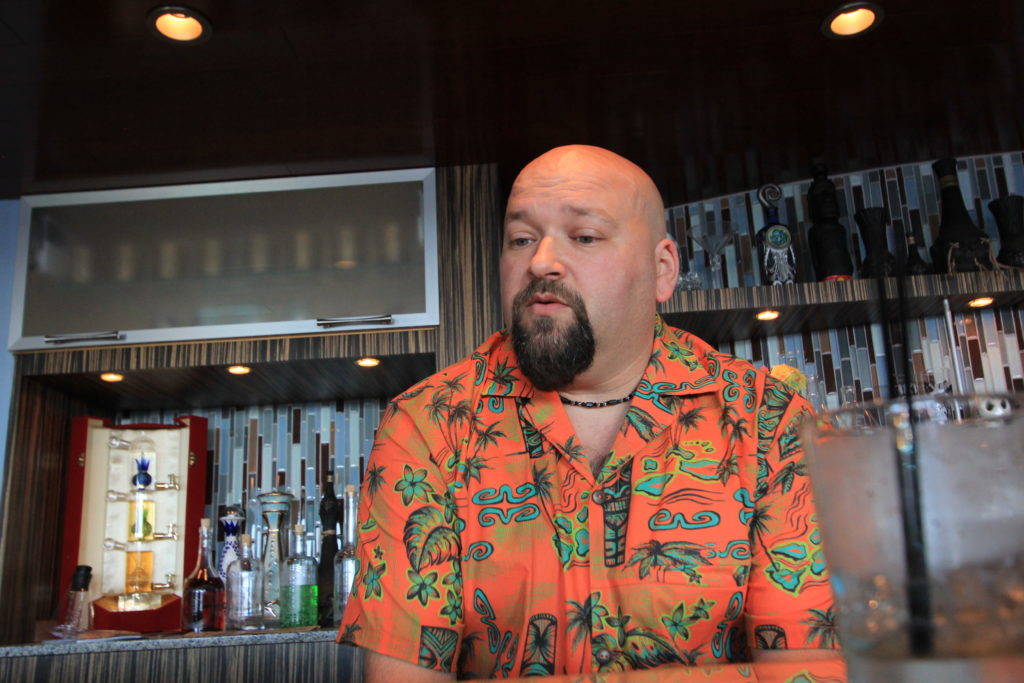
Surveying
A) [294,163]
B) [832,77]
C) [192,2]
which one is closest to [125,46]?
[192,2]

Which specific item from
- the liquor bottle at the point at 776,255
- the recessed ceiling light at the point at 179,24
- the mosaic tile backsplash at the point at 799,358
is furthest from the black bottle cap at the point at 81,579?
the liquor bottle at the point at 776,255

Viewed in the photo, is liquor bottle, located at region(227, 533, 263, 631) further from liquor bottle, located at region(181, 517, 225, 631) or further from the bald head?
the bald head

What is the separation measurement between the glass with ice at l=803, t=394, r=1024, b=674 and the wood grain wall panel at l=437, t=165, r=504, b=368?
2077 millimetres

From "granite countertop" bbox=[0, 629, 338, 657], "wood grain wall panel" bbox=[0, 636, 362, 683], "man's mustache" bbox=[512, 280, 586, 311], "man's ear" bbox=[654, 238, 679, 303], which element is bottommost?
"wood grain wall panel" bbox=[0, 636, 362, 683]

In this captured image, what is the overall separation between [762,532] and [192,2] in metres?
1.55

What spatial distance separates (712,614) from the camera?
3.07 ft

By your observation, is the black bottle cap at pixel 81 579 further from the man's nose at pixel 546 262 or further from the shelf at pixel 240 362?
the man's nose at pixel 546 262

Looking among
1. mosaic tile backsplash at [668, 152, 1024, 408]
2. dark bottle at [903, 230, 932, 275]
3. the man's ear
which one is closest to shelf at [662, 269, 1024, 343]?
dark bottle at [903, 230, 932, 275]

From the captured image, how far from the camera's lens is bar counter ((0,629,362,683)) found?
6.95 ft

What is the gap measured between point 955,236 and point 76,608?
2.69 metres

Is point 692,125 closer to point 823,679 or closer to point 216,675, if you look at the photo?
point 216,675

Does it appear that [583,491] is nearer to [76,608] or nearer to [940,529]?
[940,529]

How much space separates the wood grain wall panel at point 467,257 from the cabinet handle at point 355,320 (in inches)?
6.0

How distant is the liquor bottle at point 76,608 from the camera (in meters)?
2.35
